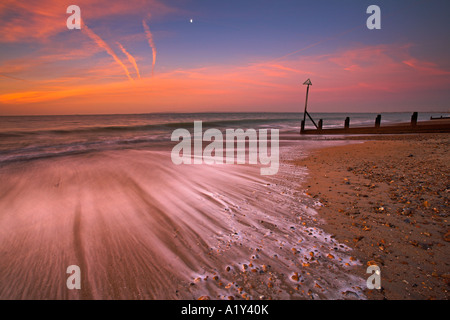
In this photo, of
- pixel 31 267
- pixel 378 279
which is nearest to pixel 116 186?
pixel 31 267

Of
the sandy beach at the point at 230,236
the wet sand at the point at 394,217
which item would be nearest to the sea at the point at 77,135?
the sandy beach at the point at 230,236

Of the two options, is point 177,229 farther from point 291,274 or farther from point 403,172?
point 403,172

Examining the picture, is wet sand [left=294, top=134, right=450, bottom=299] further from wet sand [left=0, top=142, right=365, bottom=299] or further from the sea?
the sea

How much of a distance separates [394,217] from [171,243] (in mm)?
3936

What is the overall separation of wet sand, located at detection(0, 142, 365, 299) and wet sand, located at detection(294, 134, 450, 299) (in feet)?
1.09

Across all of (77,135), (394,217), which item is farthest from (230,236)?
(77,135)

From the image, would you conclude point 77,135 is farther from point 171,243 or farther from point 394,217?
point 394,217

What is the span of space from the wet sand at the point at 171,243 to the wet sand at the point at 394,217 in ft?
1.09

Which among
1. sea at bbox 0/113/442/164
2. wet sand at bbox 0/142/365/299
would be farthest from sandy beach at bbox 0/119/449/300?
sea at bbox 0/113/442/164

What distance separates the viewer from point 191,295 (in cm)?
219

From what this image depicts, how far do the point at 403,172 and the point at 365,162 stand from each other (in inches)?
55.4

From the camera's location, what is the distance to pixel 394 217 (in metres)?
3.54
